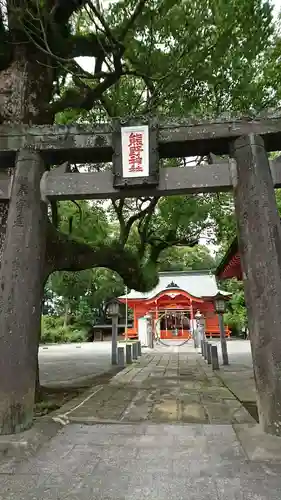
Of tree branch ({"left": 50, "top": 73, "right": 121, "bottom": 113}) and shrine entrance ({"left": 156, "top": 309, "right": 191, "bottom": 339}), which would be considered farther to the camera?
shrine entrance ({"left": 156, "top": 309, "right": 191, "bottom": 339})

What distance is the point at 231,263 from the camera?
9.12m

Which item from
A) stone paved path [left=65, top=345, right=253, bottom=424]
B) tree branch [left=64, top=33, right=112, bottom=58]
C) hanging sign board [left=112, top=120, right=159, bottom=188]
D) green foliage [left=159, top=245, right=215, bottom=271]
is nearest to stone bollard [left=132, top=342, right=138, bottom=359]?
stone paved path [left=65, top=345, right=253, bottom=424]

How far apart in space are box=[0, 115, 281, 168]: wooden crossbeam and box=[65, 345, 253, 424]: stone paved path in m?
3.38

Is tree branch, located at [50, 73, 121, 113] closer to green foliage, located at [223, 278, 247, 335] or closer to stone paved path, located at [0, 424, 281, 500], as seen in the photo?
stone paved path, located at [0, 424, 281, 500]

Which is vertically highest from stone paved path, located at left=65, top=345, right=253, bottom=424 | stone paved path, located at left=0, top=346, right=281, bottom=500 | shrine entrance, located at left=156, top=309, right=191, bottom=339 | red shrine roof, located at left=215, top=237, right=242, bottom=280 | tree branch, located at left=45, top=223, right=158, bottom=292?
red shrine roof, located at left=215, top=237, right=242, bottom=280

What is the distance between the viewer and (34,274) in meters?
3.87

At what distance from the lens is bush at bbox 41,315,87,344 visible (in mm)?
30297

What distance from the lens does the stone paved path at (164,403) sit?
163 inches

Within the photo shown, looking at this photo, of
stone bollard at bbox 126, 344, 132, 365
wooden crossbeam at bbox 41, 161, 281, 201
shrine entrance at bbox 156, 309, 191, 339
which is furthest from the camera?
shrine entrance at bbox 156, 309, 191, 339

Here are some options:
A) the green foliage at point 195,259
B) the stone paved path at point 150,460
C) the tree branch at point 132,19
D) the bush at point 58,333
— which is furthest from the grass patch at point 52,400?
the green foliage at point 195,259

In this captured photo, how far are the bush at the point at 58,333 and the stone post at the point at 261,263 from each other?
29086 millimetres

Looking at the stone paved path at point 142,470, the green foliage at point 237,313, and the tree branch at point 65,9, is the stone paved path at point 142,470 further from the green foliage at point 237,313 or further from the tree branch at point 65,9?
the green foliage at point 237,313

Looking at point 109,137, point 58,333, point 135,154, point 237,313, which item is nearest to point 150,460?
point 135,154

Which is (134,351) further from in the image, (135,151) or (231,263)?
(135,151)
